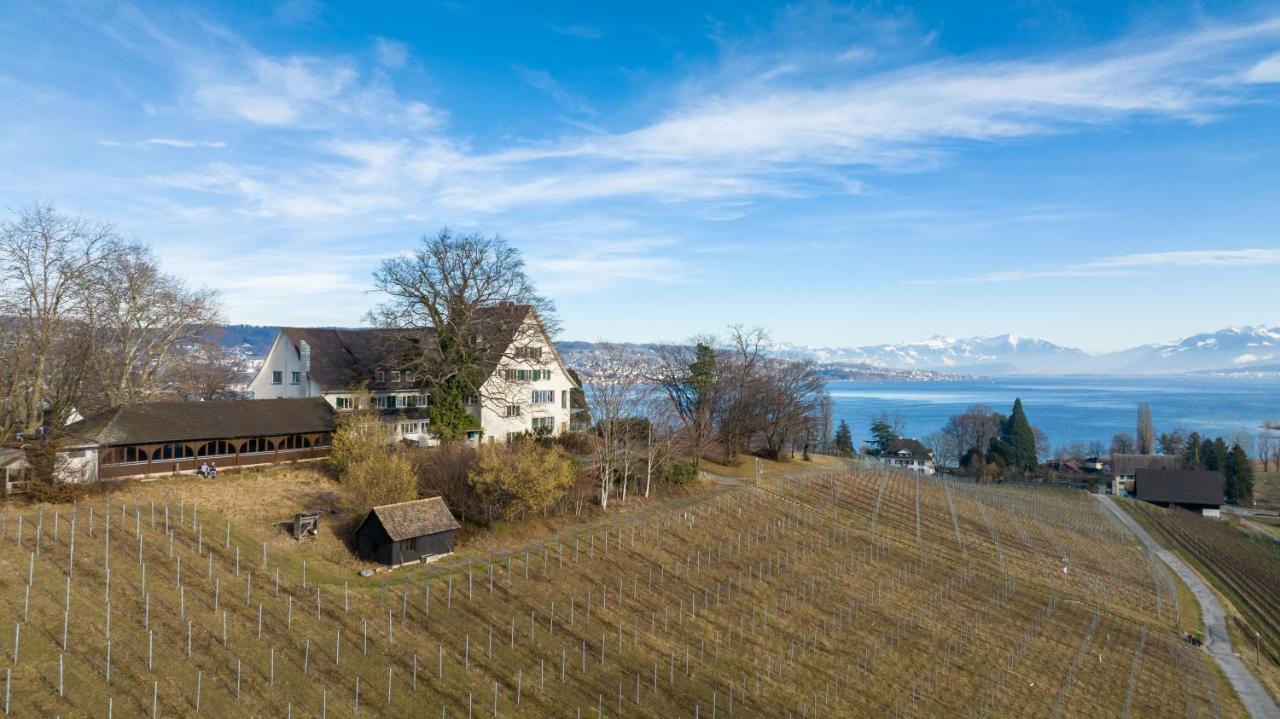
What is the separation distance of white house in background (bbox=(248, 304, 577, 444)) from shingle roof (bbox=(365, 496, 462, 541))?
17.3m

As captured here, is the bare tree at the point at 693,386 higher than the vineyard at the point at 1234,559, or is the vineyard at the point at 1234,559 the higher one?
the bare tree at the point at 693,386

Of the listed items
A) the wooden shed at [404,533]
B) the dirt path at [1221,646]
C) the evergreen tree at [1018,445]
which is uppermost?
the wooden shed at [404,533]

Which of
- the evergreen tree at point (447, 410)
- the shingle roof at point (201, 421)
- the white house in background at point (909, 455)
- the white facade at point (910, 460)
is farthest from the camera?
the white house in background at point (909, 455)

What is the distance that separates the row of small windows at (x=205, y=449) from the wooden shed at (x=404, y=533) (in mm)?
12476

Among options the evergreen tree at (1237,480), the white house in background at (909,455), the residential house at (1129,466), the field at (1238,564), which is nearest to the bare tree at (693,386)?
the field at (1238,564)

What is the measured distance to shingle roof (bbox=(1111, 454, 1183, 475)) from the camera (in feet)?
349

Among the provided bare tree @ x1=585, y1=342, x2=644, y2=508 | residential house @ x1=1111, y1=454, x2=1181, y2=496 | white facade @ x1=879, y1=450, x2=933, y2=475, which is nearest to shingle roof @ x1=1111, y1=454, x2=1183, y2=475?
residential house @ x1=1111, y1=454, x2=1181, y2=496

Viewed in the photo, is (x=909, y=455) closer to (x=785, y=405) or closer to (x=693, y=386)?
(x=785, y=405)

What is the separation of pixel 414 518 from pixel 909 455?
347 ft

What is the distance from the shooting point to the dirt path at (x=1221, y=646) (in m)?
32.7

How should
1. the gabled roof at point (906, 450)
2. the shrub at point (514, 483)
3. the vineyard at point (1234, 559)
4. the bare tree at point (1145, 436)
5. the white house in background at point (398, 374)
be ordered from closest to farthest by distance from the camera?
the shrub at point (514, 483)
the vineyard at point (1234, 559)
the white house in background at point (398, 374)
the gabled roof at point (906, 450)
the bare tree at point (1145, 436)

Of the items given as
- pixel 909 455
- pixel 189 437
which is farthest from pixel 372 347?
pixel 909 455

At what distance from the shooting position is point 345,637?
936 inches

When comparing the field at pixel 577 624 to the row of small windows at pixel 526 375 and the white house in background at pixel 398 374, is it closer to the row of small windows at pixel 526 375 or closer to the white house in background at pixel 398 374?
the white house in background at pixel 398 374
